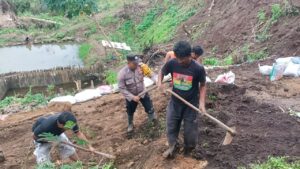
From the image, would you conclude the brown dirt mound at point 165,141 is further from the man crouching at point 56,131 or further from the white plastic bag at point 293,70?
the white plastic bag at point 293,70

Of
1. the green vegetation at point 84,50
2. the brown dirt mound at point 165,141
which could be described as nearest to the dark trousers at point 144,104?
the brown dirt mound at point 165,141

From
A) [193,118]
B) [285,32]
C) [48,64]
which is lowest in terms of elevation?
[48,64]

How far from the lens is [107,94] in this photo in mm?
11031

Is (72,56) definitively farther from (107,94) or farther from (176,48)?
(176,48)

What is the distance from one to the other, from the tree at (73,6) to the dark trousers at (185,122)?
59.3ft

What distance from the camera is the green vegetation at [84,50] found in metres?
19.9

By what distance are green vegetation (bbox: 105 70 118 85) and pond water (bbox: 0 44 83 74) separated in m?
3.55

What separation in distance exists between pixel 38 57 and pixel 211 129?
15.6 metres

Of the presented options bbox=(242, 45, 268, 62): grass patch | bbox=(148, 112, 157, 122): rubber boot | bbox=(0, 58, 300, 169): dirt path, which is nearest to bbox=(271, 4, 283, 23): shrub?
bbox=(242, 45, 268, 62): grass patch

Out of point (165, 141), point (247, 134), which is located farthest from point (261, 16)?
point (165, 141)

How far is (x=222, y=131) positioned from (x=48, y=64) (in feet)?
46.8

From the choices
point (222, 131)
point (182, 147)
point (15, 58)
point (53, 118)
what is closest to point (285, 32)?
point (222, 131)

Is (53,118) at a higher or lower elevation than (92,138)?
higher

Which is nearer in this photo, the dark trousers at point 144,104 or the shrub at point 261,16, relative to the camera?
the dark trousers at point 144,104
